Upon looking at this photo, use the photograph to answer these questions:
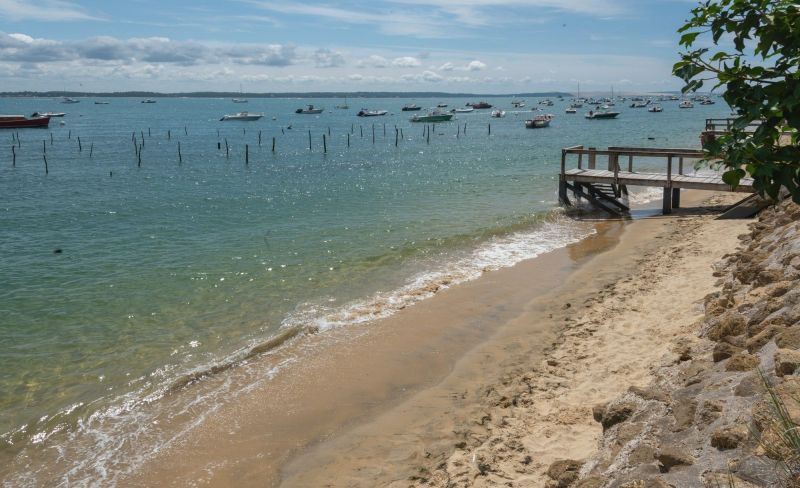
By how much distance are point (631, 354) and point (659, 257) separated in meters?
7.86

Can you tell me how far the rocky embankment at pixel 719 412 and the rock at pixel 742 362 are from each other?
0.03 feet

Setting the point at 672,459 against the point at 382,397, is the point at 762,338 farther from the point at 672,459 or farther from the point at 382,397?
the point at 382,397

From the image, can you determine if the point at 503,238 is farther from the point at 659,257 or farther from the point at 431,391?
the point at 431,391

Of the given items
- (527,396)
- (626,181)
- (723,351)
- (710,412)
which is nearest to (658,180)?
(626,181)

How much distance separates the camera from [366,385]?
10695 mm

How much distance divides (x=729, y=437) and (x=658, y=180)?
1975 cm

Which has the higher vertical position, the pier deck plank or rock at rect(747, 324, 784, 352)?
the pier deck plank

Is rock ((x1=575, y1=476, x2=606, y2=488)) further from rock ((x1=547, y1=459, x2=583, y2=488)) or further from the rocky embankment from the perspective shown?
rock ((x1=547, y1=459, x2=583, y2=488))

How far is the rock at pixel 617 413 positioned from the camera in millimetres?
7172

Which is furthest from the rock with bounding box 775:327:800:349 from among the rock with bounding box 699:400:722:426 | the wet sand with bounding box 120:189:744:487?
the wet sand with bounding box 120:189:744:487

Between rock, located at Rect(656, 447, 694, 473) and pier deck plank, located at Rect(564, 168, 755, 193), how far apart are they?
17.8 meters

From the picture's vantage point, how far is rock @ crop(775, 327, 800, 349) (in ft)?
21.0

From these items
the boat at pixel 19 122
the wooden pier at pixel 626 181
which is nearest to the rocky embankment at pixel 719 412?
the wooden pier at pixel 626 181

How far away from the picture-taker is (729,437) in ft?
17.1
